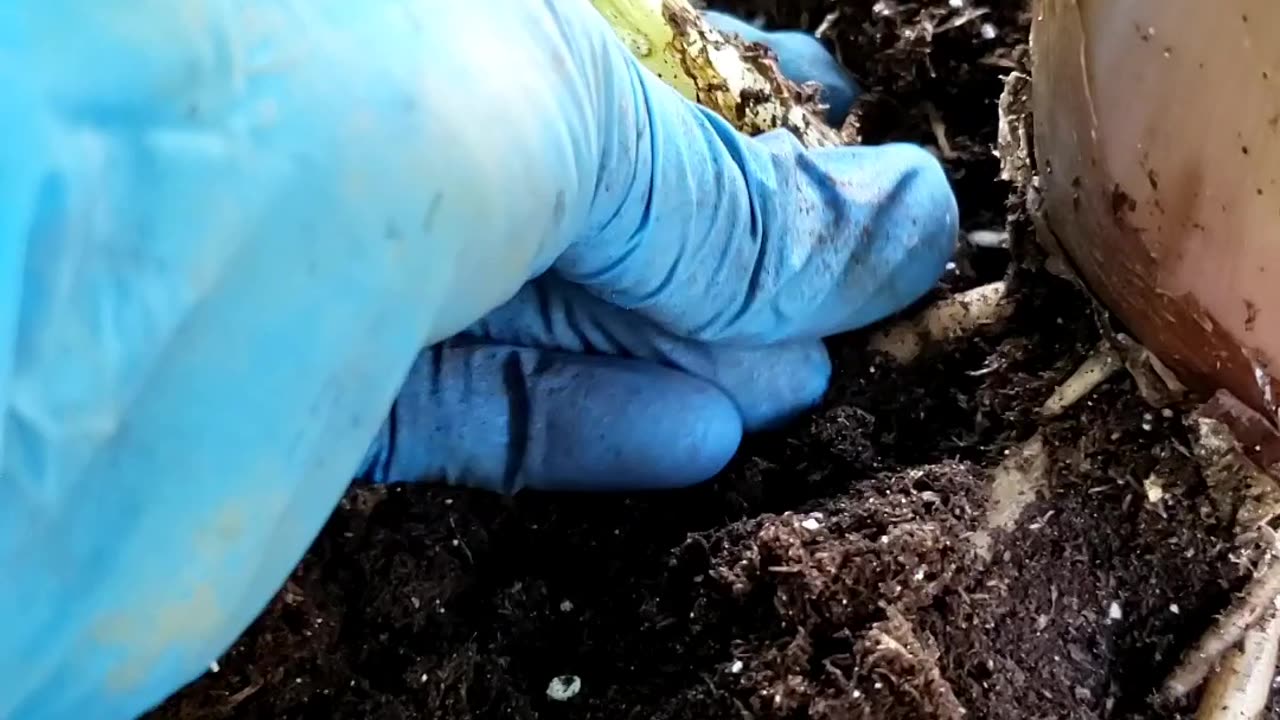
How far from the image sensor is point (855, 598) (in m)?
0.74

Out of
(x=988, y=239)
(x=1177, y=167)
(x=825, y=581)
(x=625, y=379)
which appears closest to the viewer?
(x=1177, y=167)

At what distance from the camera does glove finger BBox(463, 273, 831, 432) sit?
2.97ft

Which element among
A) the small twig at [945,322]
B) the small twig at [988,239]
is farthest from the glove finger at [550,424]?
the small twig at [988,239]

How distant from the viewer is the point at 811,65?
3.70 feet

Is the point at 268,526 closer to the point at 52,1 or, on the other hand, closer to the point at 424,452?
the point at 52,1

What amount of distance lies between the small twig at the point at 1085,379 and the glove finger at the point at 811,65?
406 millimetres

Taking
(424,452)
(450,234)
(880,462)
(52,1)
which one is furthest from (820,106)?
(52,1)

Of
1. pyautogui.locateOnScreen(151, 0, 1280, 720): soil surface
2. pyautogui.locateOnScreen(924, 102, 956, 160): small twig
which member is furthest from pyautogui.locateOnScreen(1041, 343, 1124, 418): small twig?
pyautogui.locateOnScreen(924, 102, 956, 160): small twig

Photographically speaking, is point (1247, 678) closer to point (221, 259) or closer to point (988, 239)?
point (988, 239)

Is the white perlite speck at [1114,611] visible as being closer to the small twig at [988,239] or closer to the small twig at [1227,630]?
the small twig at [1227,630]

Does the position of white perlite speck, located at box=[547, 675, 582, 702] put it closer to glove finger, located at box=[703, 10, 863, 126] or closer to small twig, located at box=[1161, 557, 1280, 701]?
small twig, located at box=[1161, 557, 1280, 701]

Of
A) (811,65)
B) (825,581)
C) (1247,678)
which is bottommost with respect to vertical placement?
(1247,678)

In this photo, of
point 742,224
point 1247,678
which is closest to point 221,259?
point 742,224

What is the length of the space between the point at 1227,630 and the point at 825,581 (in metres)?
0.28
